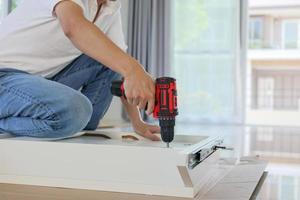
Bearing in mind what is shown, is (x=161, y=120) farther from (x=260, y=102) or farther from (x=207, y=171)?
(x=260, y=102)

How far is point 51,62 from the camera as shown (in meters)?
1.37

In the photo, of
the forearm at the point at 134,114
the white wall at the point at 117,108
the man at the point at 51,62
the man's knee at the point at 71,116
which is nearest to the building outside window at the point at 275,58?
the white wall at the point at 117,108

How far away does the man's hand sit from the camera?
1.39 metres

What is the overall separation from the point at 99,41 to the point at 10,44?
1.34 ft

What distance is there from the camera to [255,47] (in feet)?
26.3

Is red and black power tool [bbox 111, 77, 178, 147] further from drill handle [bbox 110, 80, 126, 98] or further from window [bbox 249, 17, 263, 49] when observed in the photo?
window [bbox 249, 17, 263, 49]

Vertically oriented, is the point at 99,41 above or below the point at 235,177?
above

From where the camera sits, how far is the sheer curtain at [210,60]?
474cm

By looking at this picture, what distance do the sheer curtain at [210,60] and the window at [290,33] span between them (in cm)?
379

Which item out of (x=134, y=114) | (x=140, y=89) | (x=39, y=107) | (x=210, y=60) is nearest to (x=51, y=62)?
(x=39, y=107)

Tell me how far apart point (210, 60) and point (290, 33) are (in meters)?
4.27

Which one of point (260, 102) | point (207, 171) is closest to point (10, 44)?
point (207, 171)

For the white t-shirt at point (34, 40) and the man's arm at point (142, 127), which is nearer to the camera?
the white t-shirt at point (34, 40)

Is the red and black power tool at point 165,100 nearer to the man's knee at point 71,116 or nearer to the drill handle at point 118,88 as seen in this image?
the drill handle at point 118,88
